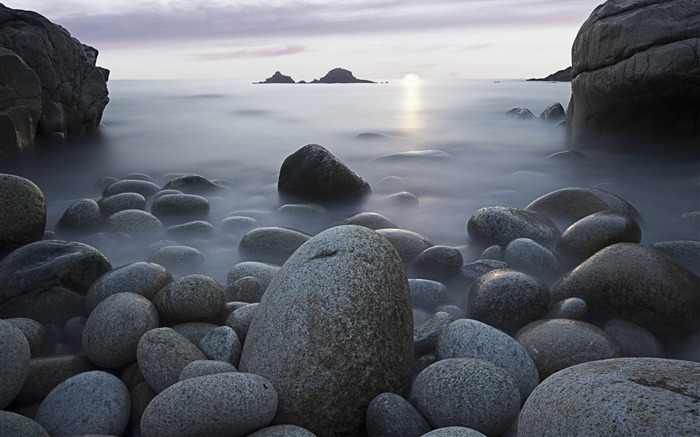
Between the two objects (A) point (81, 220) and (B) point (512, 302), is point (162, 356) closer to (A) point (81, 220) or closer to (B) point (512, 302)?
(B) point (512, 302)

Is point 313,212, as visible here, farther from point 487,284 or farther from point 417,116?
point 417,116

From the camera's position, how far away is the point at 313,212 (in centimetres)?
840

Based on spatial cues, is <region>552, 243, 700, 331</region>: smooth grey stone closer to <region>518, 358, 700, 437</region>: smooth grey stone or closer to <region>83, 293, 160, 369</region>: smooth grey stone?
<region>518, 358, 700, 437</region>: smooth grey stone

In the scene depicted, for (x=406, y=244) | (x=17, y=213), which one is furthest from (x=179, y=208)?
(x=406, y=244)

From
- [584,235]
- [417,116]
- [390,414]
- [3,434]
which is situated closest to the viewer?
[3,434]

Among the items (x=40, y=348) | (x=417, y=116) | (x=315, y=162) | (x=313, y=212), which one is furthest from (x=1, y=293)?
(x=417, y=116)

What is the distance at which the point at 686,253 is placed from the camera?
5.71 m

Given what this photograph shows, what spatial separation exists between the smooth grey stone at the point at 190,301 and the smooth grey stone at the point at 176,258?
182 cm

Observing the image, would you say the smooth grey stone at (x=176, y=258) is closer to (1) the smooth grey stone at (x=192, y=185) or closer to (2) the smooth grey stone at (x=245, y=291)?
(2) the smooth grey stone at (x=245, y=291)

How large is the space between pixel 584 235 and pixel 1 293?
5252mm

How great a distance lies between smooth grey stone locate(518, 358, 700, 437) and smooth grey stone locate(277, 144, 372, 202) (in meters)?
6.54

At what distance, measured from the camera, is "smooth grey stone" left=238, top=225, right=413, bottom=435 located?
3.15 metres

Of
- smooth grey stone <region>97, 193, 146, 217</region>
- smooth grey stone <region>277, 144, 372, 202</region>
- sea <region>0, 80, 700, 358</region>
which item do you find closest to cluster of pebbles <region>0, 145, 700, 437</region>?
sea <region>0, 80, 700, 358</region>

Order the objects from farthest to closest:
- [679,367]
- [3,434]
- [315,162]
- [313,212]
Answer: [315,162] → [313,212] → [3,434] → [679,367]
